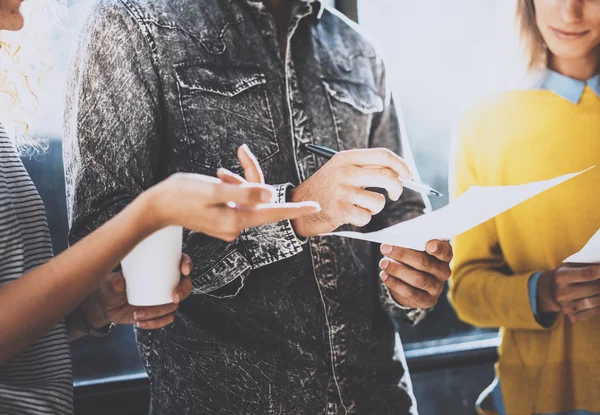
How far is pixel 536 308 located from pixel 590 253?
A: 0.27 m

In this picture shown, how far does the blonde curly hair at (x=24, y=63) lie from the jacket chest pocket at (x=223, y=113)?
321 mm

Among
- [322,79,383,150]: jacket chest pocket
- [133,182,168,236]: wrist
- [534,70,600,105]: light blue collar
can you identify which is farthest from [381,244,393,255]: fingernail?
[534,70,600,105]: light blue collar

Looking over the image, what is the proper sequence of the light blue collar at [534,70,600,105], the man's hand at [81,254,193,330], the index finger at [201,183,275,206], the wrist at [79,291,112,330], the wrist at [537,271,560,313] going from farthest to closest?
the light blue collar at [534,70,600,105], the wrist at [537,271,560,313], the wrist at [79,291,112,330], the man's hand at [81,254,193,330], the index finger at [201,183,275,206]

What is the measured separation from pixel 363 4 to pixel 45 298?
→ 1.45 m

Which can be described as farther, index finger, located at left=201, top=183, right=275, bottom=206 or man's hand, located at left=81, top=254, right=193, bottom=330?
man's hand, located at left=81, top=254, right=193, bottom=330

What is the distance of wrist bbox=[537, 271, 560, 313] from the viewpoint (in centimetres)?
144

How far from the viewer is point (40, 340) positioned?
1.08m

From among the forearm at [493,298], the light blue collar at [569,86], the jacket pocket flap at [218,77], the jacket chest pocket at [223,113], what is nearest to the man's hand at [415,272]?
the forearm at [493,298]

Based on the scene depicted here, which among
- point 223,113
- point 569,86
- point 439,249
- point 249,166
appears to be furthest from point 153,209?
point 569,86

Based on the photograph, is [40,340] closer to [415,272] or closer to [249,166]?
[249,166]

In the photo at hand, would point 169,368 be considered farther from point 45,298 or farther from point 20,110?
point 20,110

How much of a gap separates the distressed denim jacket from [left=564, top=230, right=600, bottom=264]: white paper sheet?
0.38m

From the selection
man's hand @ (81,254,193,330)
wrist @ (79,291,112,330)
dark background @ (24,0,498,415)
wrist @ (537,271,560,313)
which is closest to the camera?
man's hand @ (81,254,193,330)

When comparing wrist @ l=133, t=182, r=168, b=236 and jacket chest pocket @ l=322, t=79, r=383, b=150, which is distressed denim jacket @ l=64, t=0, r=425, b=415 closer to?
jacket chest pocket @ l=322, t=79, r=383, b=150
